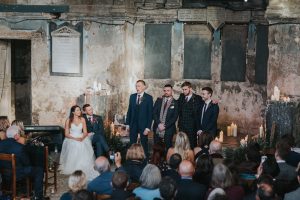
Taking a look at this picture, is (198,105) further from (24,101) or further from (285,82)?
(24,101)

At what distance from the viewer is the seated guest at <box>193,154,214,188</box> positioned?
24.8 ft

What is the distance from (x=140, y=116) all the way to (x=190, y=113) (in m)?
1.04

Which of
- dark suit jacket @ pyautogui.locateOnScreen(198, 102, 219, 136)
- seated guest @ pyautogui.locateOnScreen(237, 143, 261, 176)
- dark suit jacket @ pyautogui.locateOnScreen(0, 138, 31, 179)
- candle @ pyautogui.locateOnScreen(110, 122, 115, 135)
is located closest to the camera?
seated guest @ pyautogui.locateOnScreen(237, 143, 261, 176)

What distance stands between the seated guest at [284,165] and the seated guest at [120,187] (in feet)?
7.48

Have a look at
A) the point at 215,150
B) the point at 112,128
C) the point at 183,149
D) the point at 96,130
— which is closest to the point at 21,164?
the point at 183,149

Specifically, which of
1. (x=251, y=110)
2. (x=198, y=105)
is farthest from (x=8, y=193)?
(x=251, y=110)

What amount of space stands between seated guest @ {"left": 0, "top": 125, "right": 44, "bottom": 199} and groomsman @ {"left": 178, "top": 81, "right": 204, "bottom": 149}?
3.38 meters

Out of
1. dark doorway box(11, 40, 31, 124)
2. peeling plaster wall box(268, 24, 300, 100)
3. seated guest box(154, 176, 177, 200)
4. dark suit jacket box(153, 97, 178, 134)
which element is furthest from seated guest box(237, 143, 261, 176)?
dark doorway box(11, 40, 31, 124)

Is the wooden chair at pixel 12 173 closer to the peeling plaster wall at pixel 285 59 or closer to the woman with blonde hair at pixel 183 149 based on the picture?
the woman with blonde hair at pixel 183 149

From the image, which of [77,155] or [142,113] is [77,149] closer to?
[77,155]

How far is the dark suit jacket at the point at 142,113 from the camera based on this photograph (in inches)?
457

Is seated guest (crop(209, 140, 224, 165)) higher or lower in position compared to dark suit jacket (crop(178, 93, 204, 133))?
lower

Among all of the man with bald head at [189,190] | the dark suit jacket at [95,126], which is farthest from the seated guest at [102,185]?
the dark suit jacket at [95,126]

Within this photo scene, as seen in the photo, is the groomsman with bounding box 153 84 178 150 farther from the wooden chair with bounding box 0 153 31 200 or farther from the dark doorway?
the dark doorway
